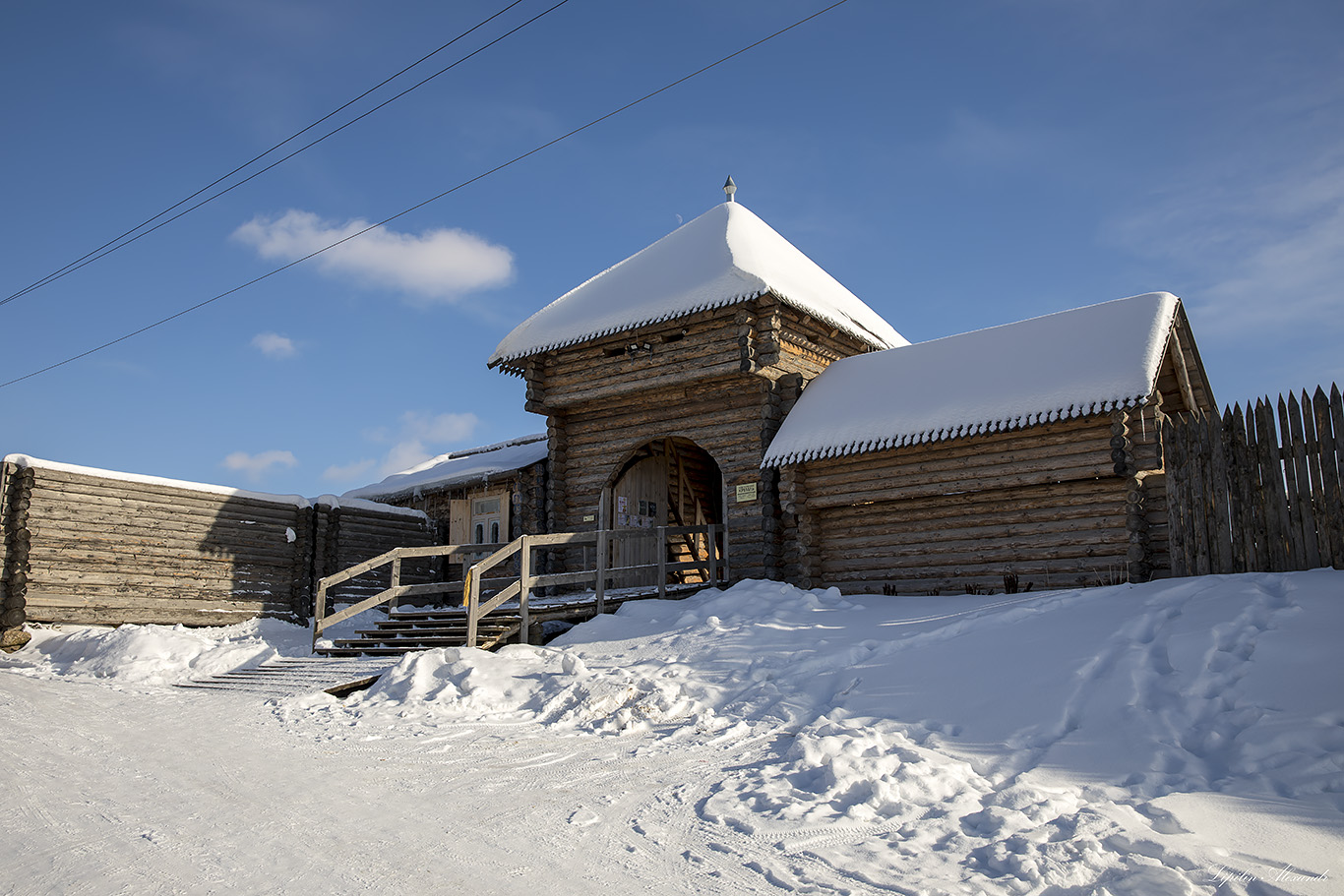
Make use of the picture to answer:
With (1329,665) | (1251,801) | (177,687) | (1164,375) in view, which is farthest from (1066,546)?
(177,687)

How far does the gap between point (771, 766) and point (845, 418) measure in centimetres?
859

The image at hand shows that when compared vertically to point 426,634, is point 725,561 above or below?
above

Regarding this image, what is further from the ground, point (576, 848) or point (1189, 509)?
point (1189, 509)

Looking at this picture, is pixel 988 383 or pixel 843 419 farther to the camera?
pixel 843 419

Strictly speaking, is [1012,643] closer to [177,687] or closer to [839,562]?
[839,562]

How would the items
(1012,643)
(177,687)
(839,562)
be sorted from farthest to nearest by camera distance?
(839,562)
(177,687)
(1012,643)

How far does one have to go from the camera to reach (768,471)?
48.4 feet

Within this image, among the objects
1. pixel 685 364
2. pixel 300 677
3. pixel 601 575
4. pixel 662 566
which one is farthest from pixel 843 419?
pixel 300 677

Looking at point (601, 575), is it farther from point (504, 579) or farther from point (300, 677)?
point (300, 677)

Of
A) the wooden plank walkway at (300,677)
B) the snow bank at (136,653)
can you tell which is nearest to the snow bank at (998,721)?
the wooden plank walkway at (300,677)

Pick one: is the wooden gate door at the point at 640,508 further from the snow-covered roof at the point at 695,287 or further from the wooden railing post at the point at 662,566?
the wooden railing post at the point at 662,566

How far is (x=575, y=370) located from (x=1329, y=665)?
1304cm

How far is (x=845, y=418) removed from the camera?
13742mm

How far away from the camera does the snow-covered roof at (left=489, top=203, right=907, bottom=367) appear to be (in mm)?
14992
